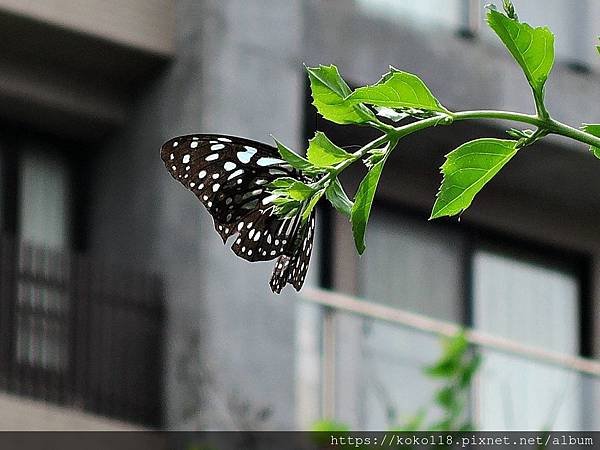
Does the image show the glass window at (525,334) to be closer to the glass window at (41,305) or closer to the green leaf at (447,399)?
the glass window at (41,305)

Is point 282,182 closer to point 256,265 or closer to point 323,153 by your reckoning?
point 323,153

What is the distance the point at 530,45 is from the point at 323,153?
0.22 meters

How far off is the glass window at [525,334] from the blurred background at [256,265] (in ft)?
0.06

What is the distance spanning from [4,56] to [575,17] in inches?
170

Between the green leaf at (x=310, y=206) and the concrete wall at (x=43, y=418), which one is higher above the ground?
the green leaf at (x=310, y=206)

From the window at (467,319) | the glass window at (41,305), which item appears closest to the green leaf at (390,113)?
the glass window at (41,305)

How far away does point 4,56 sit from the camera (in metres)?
11.2

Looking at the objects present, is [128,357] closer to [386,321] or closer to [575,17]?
[386,321]

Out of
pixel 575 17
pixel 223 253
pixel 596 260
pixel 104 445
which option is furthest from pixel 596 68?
pixel 104 445

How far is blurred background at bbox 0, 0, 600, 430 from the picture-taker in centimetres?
1069

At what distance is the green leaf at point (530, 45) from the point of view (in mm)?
1644

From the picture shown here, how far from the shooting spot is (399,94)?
168cm

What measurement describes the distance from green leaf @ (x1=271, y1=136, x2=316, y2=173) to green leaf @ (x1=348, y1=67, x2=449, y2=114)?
0.07 meters

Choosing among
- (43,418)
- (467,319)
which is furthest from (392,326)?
(43,418)
